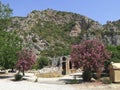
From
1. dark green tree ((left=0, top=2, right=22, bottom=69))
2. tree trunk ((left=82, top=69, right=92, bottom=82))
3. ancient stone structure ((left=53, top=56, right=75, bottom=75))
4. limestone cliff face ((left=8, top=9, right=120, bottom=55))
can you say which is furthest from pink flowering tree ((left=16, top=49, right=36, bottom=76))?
limestone cliff face ((left=8, top=9, right=120, bottom=55))

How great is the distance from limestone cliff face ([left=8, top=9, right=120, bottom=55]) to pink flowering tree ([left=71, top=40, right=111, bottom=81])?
281 ft

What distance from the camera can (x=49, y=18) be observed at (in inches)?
6457

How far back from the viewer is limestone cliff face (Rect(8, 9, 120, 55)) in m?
134

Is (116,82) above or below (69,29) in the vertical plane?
below

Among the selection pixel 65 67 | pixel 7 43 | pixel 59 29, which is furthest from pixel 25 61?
pixel 59 29

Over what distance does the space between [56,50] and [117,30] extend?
4052 cm

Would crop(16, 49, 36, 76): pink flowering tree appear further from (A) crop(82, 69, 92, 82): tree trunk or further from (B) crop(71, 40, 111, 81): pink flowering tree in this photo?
(A) crop(82, 69, 92, 82): tree trunk

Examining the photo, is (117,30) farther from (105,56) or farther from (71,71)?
(105,56)

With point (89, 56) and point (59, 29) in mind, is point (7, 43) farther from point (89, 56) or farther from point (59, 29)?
point (59, 29)

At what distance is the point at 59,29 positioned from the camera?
517ft

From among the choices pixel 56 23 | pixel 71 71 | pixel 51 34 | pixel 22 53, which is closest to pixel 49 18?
pixel 56 23

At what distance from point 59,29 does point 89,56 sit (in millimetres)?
117424

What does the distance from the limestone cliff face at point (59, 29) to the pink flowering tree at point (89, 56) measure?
281ft

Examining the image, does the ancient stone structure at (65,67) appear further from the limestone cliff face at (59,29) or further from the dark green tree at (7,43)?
the limestone cliff face at (59,29)
